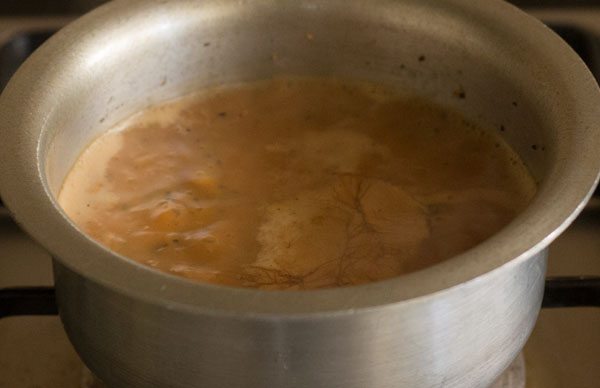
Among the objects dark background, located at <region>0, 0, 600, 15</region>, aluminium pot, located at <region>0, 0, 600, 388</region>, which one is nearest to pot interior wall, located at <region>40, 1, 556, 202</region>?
aluminium pot, located at <region>0, 0, 600, 388</region>

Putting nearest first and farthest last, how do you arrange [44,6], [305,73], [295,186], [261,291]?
[261,291] → [295,186] → [305,73] → [44,6]

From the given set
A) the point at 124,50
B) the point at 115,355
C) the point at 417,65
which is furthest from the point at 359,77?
the point at 115,355

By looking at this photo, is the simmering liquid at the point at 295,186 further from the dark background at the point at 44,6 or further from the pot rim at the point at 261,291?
the dark background at the point at 44,6

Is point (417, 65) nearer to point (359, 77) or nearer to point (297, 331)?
point (359, 77)

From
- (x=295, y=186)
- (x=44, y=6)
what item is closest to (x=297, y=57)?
(x=295, y=186)

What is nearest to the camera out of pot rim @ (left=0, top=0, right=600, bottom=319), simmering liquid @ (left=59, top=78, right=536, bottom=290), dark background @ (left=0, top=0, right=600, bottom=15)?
pot rim @ (left=0, top=0, right=600, bottom=319)

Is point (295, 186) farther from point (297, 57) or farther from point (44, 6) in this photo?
point (44, 6)

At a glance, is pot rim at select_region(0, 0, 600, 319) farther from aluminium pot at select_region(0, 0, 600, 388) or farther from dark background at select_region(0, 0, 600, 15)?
dark background at select_region(0, 0, 600, 15)
